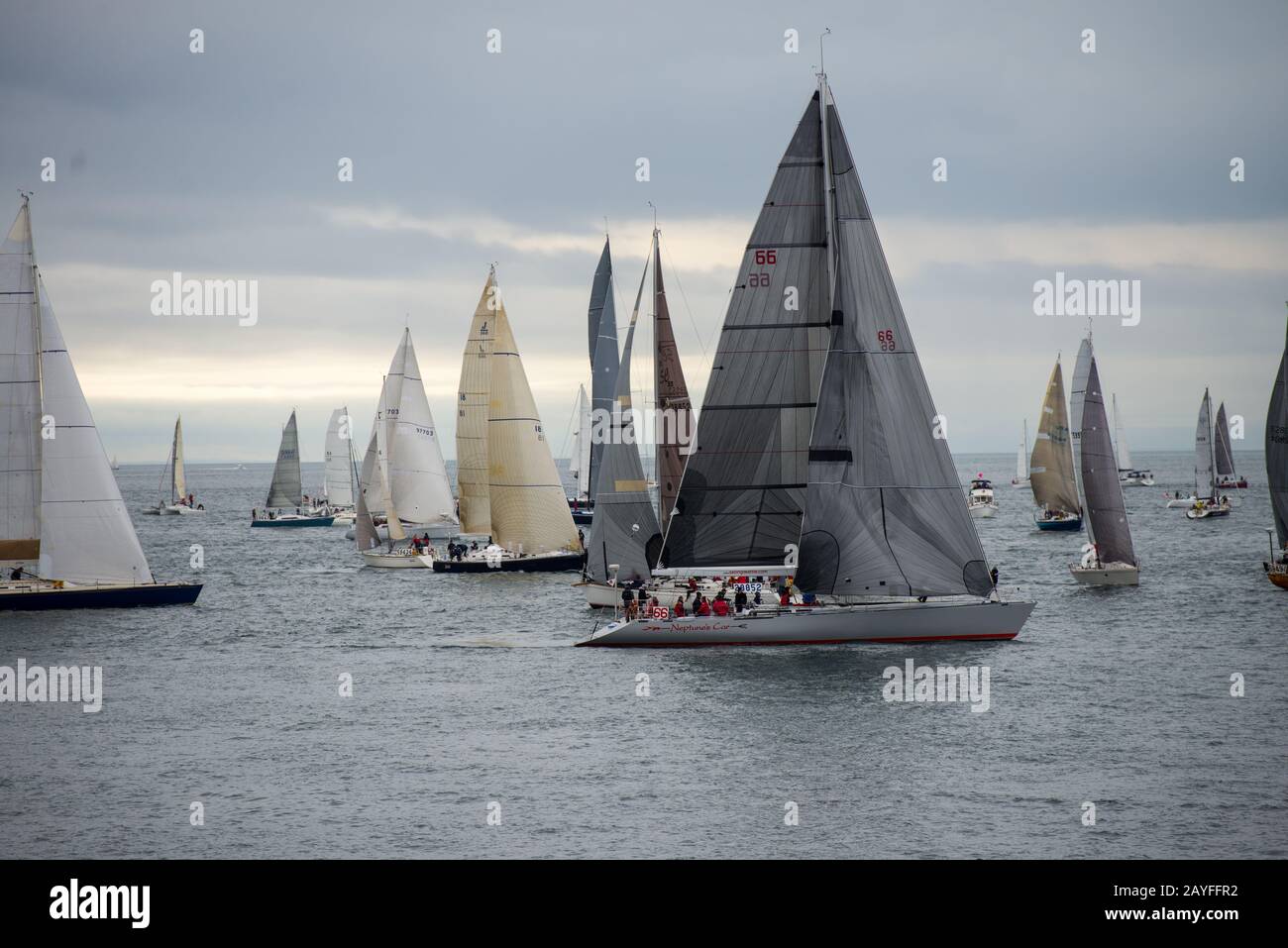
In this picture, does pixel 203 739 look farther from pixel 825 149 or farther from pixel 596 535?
pixel 825 149

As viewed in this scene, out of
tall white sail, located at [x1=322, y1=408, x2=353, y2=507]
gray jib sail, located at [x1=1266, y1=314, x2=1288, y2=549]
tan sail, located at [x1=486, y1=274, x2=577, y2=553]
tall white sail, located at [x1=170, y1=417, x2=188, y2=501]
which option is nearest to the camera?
gray jib sail, located at [x1=1266, y1=314, x2=1288, y2=549]

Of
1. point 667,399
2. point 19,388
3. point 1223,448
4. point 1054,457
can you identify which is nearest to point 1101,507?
point 667,399

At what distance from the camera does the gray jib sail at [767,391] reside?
132ft

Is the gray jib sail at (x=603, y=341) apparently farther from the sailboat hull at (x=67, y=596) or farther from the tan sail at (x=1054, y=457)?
the tan sail at (x=1054, y=457)

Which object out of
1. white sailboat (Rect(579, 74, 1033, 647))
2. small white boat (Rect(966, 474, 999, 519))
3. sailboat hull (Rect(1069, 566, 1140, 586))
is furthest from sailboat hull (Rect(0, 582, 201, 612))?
small white boat (Rect(966, 474, 999, 519))

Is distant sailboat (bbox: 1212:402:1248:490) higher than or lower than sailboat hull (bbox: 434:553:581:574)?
higher

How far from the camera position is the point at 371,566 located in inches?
3034

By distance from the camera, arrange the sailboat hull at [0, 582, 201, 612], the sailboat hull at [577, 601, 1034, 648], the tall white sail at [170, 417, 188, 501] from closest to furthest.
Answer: the sailboat hull at [577, 601, 1034, 648], the sailboat hull at [0, 582, 201, 612], the tall white sail at [170, 417, 188, 501]

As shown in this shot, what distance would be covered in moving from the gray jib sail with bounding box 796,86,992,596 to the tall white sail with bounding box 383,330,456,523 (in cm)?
4537


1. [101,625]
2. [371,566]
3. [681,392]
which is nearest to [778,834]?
[681,392]

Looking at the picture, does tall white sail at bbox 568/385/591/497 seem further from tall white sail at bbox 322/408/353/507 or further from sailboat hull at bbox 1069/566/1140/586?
sailboat hull at bbox 1069/566/1140/586

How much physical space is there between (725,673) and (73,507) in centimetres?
2812

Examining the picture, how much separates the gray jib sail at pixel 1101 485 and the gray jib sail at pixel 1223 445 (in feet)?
239

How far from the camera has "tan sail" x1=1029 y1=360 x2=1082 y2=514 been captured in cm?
9150
